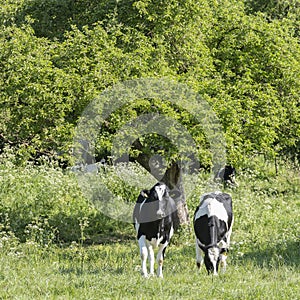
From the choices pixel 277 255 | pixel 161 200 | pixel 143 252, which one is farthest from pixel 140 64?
pixel 277 255

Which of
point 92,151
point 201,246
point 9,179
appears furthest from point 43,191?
point 201,246

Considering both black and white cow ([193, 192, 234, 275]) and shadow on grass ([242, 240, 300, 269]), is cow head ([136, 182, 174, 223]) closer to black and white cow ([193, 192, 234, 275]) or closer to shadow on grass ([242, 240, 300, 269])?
black and white cow ([193, 192, 234, 275])

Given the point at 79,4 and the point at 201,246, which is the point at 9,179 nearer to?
the point at 79,4

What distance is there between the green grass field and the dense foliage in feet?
7.81

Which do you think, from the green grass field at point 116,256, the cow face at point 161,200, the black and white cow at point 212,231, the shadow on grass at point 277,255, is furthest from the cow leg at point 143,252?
the shadow on grass at point 277,255

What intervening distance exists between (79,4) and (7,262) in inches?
281

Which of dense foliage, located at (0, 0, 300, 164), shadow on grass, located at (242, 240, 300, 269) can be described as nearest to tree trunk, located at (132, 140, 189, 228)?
dense foliage, located at (0, 0, 300, 164)

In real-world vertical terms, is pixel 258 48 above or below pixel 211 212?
above

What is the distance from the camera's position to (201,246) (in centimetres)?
1336

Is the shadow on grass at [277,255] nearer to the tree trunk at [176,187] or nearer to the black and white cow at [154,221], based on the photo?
the black and white cow at [154,221]

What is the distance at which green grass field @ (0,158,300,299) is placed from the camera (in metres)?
10.2

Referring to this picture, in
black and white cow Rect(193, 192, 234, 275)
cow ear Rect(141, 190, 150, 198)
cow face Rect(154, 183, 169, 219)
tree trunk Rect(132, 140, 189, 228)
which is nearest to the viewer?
black and white cow Rect(193, 192, 234, 275)

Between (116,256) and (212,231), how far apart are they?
111 inches

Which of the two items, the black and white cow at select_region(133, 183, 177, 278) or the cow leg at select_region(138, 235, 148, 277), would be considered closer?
the cow leg at select_region(138, 235, 148, 277)
